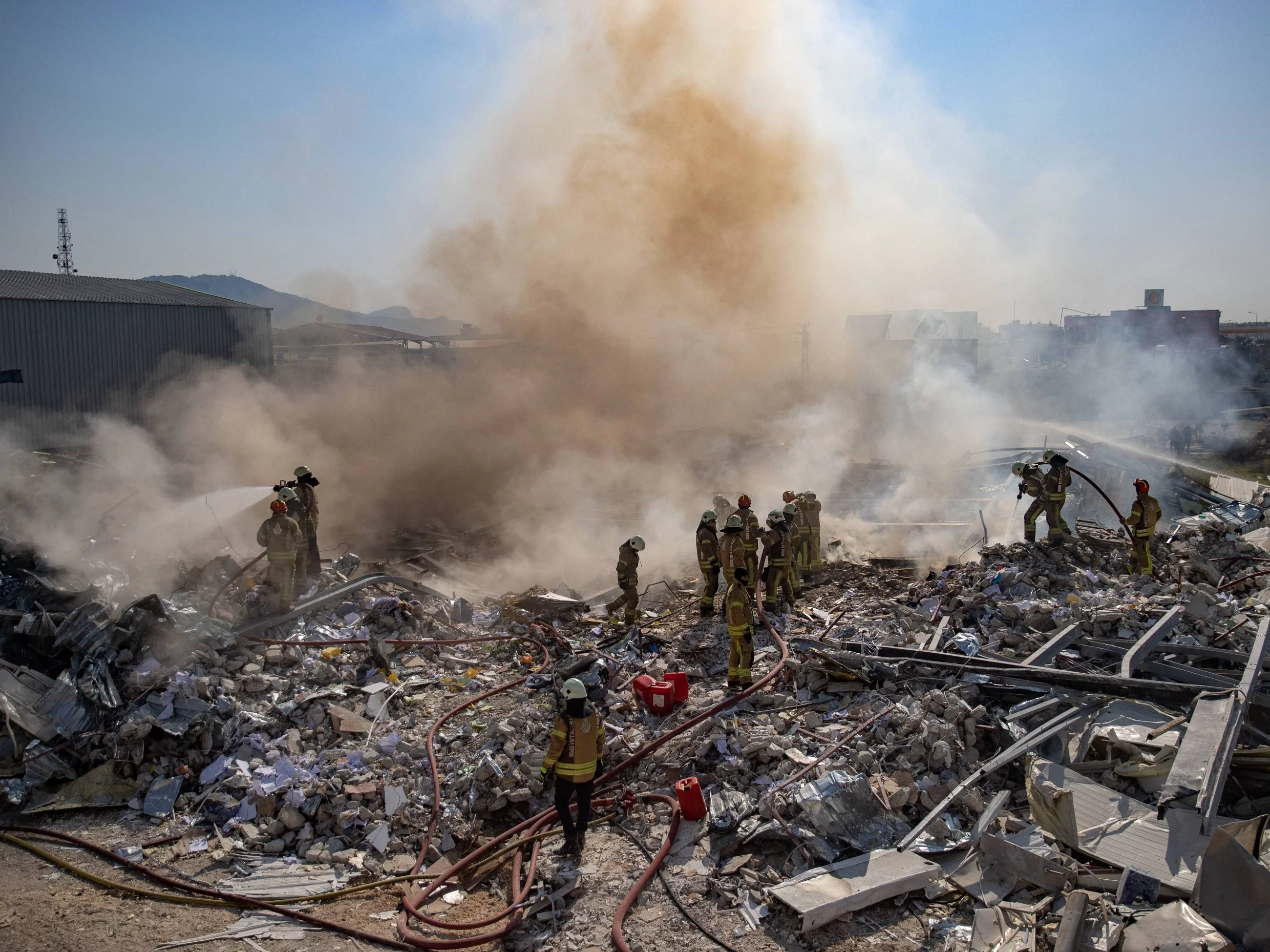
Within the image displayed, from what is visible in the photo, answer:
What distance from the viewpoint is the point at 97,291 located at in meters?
17.2

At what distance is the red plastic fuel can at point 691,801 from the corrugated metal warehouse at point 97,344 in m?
14.4

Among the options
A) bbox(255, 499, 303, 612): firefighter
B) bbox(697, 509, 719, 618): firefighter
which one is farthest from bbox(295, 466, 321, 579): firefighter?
bbox(697, 509, 719, 618): firefighter

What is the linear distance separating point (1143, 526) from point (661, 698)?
6939 millimetres

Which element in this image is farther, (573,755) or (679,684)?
(679,684)

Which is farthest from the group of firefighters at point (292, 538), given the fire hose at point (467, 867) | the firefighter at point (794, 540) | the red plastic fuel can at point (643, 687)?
the firefighter at point (794, 540)

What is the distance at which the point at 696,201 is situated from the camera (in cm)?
2294

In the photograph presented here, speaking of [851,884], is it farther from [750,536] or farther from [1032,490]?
[1032,490]

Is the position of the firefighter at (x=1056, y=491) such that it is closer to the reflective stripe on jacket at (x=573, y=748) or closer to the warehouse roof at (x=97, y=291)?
the reflective stripe on jacket at (x=573, y=748)

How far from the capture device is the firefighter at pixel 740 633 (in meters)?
7.44

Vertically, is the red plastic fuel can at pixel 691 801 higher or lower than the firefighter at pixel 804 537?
lower

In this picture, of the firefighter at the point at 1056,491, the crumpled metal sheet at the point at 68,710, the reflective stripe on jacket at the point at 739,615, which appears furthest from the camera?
the firefighter at the point at 1056,491

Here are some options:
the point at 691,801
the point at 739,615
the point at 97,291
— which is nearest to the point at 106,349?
the point at 97,291

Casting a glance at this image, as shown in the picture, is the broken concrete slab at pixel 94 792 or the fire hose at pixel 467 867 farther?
the broken concrete slab at pixel 94 792

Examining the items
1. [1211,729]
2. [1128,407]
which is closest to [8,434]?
[1211,729]
